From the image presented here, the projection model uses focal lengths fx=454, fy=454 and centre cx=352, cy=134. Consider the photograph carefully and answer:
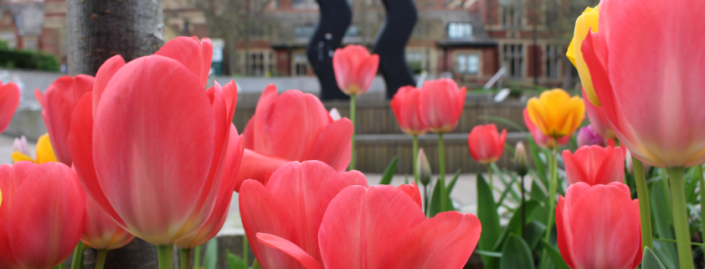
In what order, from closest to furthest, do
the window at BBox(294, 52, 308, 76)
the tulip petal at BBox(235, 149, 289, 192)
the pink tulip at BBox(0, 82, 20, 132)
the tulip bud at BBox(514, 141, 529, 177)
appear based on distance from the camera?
1. the tulip petal at BBox(235, 149, 289, 192)
2. the pink tulip at BBox(0, 82, 20, 132)
3. the tulip bud at BBox(514, 141, 529, 177)
4. the window at BBox(294, 52, 308, 76)

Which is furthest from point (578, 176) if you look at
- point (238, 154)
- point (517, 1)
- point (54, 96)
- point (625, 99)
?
point (517, 1)

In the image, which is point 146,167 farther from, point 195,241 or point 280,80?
point 280,80

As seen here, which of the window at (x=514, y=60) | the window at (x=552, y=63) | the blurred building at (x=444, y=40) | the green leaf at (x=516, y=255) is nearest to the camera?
the green leaf at (x=516, y=255)

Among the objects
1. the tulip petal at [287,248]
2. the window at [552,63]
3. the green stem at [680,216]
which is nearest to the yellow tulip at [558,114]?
the green stem at [680,216]

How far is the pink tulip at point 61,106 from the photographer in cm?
33

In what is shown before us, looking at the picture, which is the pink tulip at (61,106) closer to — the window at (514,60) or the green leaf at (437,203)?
the green leaf at (437,203)

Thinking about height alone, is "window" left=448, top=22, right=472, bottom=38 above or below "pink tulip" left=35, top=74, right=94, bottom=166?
above

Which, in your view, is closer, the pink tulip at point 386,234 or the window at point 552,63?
the pink tulip at point 386,234

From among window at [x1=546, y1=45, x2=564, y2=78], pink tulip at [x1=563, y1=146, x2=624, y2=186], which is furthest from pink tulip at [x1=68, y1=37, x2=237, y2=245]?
window at [x1=546, y1=45, x2=564, y2=78]

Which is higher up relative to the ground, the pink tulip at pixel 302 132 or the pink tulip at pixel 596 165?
the pink tulip at pixel 302 132

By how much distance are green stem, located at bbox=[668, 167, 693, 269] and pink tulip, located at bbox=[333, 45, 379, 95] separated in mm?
1219

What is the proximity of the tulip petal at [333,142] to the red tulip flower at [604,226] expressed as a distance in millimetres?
180

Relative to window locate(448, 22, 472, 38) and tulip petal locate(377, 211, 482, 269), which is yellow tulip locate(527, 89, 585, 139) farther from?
window locate(448, 22, 472, 38)

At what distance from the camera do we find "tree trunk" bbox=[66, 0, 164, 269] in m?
0.60
